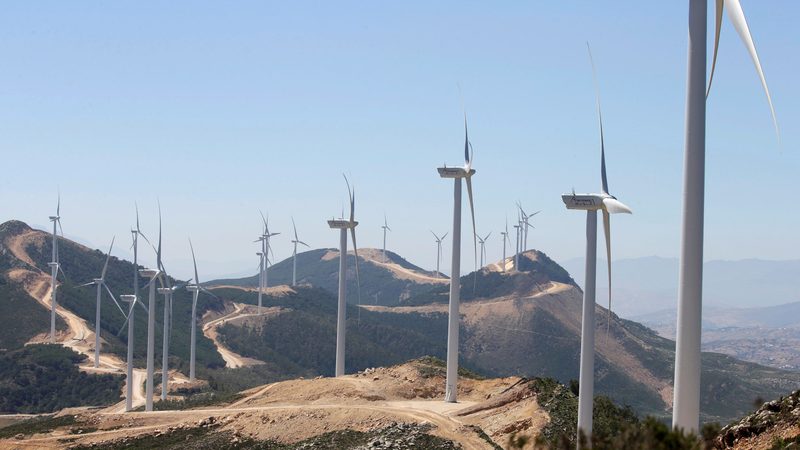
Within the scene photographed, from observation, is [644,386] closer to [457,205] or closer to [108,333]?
[108,333]

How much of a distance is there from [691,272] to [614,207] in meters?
11.4

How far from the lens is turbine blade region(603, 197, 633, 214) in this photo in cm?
3859

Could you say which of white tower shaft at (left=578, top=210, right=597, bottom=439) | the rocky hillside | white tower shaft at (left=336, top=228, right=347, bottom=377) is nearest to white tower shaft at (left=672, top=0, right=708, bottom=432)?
the rocky hillside

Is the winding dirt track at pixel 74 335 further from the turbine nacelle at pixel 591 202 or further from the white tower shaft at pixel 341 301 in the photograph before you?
the turbine nacelle at pixel 591 202

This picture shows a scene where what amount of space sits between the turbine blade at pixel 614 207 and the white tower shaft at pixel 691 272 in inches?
392

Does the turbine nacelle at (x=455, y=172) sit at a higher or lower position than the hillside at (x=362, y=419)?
higher

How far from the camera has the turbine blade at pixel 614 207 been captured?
3859 cm

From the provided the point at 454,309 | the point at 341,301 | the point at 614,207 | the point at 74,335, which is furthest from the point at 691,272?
the point at 74,335

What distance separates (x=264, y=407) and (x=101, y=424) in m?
14.5

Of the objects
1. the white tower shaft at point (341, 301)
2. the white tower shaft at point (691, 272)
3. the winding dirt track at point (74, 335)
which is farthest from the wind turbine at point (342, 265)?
the white tower shaft at point (691, 272)

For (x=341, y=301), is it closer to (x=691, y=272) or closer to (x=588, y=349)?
(x=588, y=349)

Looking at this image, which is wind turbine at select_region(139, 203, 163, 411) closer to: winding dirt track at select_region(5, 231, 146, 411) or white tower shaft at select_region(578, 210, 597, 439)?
winding dirt track at select_region(5, 231, 146, 411)

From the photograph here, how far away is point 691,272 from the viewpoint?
2819 cm

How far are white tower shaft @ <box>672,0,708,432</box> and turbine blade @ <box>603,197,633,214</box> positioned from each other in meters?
9.96
